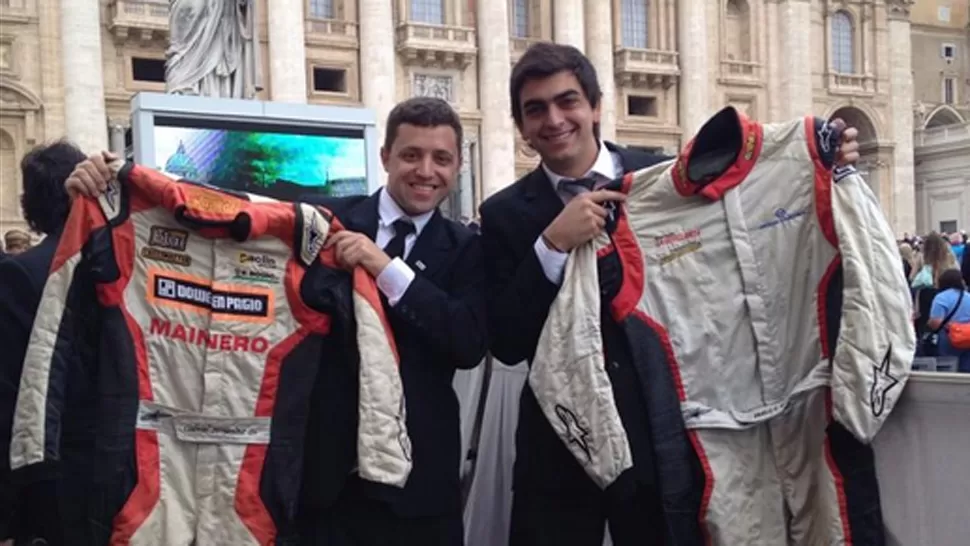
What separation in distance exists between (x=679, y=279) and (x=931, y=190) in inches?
1596

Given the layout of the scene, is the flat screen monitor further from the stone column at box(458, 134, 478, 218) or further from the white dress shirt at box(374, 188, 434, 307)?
the stone column at box(458, 134, 478, 218)

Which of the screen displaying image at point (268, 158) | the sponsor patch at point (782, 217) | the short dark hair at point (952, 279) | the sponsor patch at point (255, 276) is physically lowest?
the short dark hair at point (952, 279)

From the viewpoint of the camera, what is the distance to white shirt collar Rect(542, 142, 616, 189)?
3.09 meters

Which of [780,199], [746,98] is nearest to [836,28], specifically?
[746,98]

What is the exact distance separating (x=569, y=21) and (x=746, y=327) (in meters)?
29.3

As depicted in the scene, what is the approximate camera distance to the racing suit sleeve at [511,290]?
9.51 feet

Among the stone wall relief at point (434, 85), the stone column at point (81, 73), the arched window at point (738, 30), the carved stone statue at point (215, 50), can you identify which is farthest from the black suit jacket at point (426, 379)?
the arched window at point (738, 30)

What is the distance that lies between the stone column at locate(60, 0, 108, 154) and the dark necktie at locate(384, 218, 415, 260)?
2332 centimetres

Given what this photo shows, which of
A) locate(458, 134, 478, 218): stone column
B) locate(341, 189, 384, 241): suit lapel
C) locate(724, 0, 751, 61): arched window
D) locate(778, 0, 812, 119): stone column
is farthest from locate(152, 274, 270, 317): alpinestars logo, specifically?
locate(724, 0, 751, 61): arched window

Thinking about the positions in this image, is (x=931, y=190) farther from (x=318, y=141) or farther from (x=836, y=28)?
(x=318, y=141)

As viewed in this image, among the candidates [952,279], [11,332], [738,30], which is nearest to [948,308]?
[952,279]

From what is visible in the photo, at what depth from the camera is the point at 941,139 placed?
1545 inches

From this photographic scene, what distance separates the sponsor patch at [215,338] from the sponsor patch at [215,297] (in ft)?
0.20

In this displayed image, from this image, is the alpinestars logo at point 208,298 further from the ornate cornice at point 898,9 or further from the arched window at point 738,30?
the ornate cornice at point 898,9
